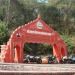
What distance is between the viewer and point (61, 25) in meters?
57.8

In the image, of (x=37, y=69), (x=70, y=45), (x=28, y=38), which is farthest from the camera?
(x=70, y=45)

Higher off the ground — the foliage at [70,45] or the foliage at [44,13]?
the foliage at [44,13]

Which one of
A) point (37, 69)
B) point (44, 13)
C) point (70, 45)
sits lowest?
point (70, 45)

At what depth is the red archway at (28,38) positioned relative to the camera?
30.0 meters

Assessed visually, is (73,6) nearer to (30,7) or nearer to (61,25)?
(61,25)

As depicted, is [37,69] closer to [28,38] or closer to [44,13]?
[28,38]

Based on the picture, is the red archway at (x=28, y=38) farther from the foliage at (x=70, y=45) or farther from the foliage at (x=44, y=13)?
the foliage at (x=44, y=13)

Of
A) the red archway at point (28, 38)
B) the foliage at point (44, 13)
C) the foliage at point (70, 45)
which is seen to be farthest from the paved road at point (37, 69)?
the foliage at point (44, 13)

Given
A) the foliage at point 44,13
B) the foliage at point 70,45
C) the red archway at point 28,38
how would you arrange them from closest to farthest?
the red archway at point 28,38 → the foliage at point 70,45 → the foliage at point 44,13

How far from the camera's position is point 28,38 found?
31.0 m

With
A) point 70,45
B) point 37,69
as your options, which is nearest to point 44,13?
point 70,45

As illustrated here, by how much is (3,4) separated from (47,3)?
8.99 m

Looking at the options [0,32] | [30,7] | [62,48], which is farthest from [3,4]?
[62,48]

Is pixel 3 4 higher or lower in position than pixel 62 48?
higher
